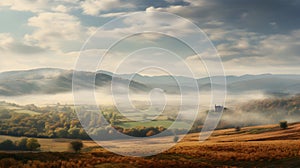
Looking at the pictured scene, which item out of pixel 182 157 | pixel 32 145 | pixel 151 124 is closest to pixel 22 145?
pixel 32 145

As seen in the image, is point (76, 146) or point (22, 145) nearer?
point (22, 145)

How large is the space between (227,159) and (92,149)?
19683mm

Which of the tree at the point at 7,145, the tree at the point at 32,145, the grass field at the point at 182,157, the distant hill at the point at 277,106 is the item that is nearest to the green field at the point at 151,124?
the grass field at the point at 182,157

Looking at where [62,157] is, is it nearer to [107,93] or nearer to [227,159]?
[107,93]

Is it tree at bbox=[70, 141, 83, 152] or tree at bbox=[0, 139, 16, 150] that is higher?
tree at bbox=[0, 139, 16, 150]

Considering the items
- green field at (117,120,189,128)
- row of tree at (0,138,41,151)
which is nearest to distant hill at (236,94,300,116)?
green field at (117,120,189,128)

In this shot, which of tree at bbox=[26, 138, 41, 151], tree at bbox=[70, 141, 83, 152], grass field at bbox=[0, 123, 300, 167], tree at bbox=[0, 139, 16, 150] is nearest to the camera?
grass field at bbox=[0, 123, 300, 167]

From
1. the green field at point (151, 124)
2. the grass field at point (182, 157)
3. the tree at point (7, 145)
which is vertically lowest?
the grass field at point (182, 157)

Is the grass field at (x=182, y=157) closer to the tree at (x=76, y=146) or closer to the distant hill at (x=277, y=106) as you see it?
the tree at (x=76, y=146)

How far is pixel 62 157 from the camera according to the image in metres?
41.7

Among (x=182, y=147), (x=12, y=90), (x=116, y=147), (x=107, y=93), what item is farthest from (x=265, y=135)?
(x=12, y=90)

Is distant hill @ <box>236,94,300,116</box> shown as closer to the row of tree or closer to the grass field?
the grass field

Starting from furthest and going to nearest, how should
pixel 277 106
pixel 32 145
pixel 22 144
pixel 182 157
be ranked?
pixel 277 106, pixel 22 144, pixel 182 157, pixel 32 145

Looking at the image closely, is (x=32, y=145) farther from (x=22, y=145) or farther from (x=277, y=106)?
(x=277, y=106)
